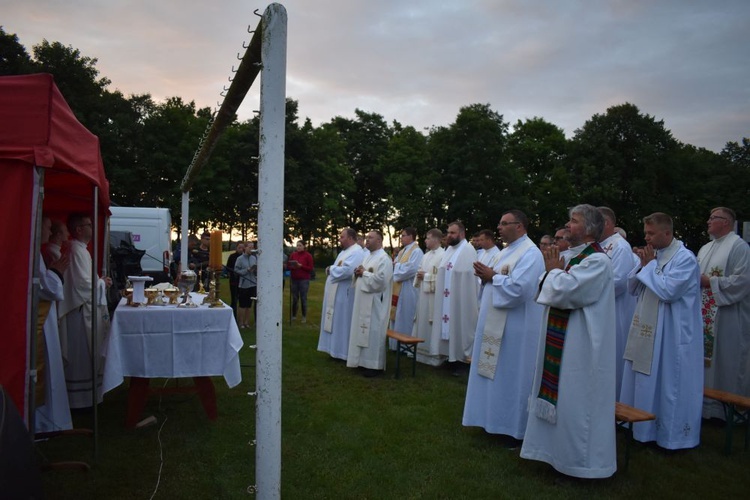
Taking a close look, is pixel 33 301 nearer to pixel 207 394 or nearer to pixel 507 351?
pixel 207 394

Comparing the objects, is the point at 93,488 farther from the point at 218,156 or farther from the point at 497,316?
the point at 218,156

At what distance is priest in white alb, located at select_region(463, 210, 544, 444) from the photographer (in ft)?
17.5

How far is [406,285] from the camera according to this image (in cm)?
1053

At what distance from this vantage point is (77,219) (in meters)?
5.68

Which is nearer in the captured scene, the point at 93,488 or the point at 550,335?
the point at 93,488

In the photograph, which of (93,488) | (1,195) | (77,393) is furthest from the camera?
(77,393)

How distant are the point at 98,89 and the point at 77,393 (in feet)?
93.2

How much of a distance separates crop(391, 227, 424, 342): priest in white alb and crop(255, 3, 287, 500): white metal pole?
7063 mm

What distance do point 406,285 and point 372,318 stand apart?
2.37 meters

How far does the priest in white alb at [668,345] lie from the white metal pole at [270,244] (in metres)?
3.90

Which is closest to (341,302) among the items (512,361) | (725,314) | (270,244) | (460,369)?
(460,369)

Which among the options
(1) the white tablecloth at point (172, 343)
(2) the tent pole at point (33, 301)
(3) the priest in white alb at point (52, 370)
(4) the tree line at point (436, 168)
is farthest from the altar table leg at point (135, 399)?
(4) the tree line at point (436, 168)

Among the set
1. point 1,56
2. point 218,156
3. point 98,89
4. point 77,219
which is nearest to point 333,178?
point 218,156

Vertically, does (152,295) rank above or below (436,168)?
below
